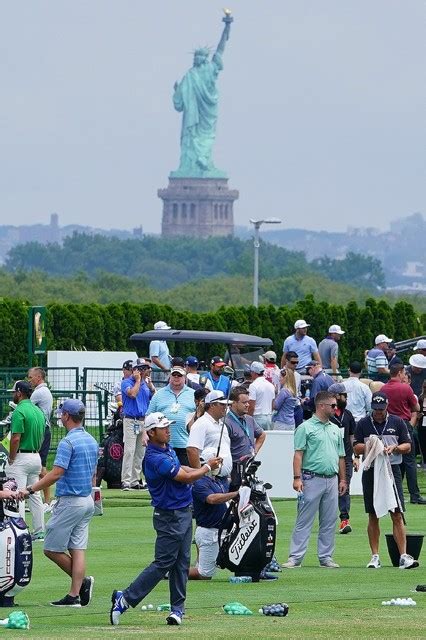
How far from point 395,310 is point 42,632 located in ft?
132

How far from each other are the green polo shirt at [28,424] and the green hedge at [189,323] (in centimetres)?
2194

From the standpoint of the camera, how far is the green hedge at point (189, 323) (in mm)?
45094

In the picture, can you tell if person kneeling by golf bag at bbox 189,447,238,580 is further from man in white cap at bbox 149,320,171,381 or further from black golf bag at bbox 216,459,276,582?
man in white cap at bbox 149,320,171,381

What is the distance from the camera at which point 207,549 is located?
17.5 metres

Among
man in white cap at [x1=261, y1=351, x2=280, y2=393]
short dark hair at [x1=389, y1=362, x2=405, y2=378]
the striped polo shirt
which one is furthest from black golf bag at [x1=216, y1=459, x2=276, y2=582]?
man in white cap at [x1=261, y1=351, x2=280, y2=393]

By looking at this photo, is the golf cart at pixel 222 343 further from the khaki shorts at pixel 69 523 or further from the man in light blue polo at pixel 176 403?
the khaki shorts at pixel 69 523

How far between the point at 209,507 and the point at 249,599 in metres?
1.25

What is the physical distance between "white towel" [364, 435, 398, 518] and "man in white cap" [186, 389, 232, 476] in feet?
6.21

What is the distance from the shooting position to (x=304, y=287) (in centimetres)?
15275

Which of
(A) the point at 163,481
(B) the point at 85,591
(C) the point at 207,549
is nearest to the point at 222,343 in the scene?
(C) the point at 207,549

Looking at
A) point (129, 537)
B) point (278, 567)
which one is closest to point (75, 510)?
point (278, 567)

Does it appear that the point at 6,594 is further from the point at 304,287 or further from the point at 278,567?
the point at 304,287

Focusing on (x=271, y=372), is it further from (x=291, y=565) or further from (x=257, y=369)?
(x=291, y=565)

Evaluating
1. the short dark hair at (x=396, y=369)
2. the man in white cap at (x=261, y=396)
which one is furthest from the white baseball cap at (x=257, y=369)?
the short dark hair at (x=396, y=369)
